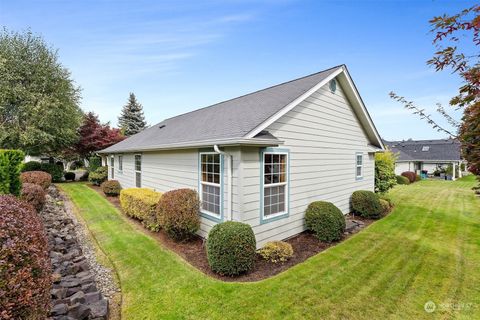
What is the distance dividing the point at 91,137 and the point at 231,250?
2286cm

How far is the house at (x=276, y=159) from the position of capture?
602cm

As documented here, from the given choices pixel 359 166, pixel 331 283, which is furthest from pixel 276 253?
pixel 359 166

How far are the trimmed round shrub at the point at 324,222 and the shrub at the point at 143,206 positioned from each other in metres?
5.28

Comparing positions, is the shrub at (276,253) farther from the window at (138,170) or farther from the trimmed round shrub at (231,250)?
the window at (138,170)

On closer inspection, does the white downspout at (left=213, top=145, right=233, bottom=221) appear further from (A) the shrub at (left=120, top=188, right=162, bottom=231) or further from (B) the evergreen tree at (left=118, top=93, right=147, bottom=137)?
(B) the evergreen tree at (left=118, top=93, right=147, bottom=137)

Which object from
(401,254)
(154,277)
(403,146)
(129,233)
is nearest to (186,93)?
(129,233)

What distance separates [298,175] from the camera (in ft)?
24.6

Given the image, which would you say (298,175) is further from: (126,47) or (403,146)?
(403,146)

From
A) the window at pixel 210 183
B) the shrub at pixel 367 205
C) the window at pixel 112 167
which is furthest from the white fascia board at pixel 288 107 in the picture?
the window at pixel 112 167

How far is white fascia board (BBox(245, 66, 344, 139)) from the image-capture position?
19.2 feet

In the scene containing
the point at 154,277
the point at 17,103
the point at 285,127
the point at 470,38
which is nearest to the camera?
the point at 470,38

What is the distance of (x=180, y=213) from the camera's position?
258 inches

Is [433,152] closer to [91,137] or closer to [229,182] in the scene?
[229,182]

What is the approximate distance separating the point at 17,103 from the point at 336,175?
885 inches
